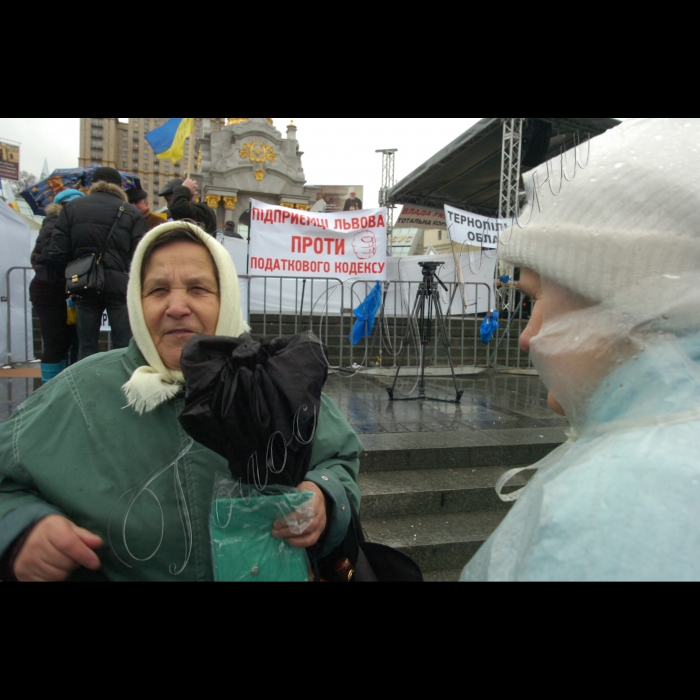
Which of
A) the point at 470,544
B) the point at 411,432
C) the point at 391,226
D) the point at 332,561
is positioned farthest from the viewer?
the point at 391,226

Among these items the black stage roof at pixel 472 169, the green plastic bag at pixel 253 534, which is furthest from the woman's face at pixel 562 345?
the black stage roof at pixel 472 169

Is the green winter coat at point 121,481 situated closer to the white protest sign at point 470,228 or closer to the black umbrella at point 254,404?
the black umbrella at point 254,404

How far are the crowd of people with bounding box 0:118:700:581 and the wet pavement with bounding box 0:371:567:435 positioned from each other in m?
2.82

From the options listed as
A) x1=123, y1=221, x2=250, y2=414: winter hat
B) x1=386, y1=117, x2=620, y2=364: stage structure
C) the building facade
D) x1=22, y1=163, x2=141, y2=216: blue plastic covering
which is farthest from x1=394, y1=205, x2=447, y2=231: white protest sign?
the building facade

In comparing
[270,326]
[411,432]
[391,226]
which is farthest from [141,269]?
[391,226]

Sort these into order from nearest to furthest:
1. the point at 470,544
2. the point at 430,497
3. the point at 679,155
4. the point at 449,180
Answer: the point at 679,155 < the point at 470,544 < the point at 430,497 < the point at 449,180

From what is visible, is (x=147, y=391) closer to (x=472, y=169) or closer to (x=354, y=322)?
(x=354, y=322)

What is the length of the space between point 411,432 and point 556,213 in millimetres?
3482

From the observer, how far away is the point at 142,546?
122 cm

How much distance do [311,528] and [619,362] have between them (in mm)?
788

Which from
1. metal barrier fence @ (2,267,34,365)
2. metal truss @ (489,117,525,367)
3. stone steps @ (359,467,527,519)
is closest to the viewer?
stone steps @ (359,467,527,519)

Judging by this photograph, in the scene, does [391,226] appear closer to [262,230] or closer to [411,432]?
[262,230]

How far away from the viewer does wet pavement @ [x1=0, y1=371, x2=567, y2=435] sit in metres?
4.39

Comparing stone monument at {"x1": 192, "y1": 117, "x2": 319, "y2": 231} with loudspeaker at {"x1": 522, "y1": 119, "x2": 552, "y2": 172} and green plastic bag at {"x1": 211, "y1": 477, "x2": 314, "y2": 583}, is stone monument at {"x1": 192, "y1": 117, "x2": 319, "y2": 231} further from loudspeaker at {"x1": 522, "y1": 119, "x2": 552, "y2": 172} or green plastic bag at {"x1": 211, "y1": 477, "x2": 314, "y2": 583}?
green plastic bag at {"x1": 211, "y1": 477, "x2": 314, "y2": 583}
